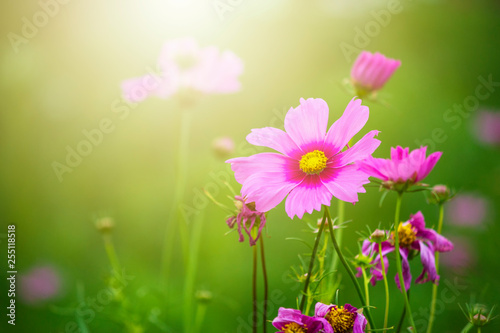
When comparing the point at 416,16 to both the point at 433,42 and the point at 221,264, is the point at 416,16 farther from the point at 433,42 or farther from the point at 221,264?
the point at 221,264

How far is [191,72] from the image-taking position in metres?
0.89

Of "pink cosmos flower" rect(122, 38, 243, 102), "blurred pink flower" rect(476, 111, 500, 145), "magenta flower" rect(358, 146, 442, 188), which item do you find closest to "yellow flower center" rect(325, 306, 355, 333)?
"magenta flower" rect(358, 146, 442, 188)

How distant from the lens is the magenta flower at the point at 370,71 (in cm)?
58

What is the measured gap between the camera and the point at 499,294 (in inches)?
45.6

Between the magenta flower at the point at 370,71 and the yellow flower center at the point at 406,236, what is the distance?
20 cm

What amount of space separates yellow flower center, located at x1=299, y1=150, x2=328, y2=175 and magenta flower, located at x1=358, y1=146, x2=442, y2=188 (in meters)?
0.04

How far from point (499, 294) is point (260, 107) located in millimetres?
851

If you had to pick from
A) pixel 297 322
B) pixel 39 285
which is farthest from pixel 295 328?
pixel 39 285

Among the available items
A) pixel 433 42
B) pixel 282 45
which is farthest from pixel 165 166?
pixel 433 42

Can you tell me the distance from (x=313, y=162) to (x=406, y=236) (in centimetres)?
11

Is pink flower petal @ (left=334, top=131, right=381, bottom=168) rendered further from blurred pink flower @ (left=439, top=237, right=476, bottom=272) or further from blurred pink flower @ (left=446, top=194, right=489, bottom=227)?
blurred pink flower @ (left=446, top=194, right=489, bottom=227)

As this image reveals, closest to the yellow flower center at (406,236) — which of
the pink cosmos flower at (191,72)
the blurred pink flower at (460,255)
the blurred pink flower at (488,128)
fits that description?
the pink cosmos flower at (191,72)

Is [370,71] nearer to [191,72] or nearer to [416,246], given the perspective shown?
[416,246]

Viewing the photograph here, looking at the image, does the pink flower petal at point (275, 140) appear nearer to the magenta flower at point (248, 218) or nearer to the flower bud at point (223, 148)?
the magenta flower at point (248, 218)
